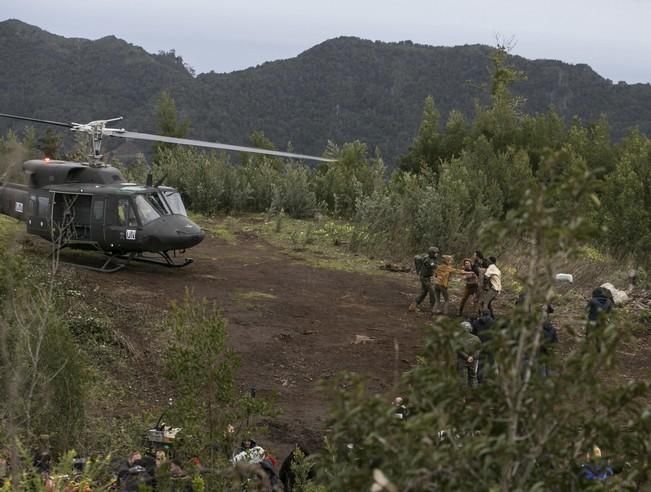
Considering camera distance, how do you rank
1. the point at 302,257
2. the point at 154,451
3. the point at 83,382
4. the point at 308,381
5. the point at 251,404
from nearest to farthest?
the point at 251,404, the point at 154,451, the point at 83,382, the point at 308,381, the point at 302,257

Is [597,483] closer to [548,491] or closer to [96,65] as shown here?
[548,491]

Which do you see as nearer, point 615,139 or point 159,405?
point 159,405

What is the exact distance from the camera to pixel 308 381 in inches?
401

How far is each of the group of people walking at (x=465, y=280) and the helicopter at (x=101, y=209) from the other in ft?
13.2

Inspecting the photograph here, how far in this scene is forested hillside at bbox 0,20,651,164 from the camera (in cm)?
9419

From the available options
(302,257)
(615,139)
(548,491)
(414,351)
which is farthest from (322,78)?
(548,491)

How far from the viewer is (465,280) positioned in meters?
12.9

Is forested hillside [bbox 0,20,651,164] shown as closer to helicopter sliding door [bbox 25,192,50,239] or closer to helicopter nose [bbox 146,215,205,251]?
helicopter sliding door [bbox 25,192,50,239]

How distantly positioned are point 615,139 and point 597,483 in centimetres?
8330

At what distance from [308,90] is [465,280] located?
9321cm

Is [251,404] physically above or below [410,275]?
above

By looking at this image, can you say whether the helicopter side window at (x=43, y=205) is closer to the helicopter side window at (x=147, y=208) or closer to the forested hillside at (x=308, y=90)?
the helicopter side window at (x=147, y=208)

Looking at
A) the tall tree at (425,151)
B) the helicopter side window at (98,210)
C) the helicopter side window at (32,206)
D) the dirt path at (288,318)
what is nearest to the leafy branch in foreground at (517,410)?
the dirt path at (288,318)

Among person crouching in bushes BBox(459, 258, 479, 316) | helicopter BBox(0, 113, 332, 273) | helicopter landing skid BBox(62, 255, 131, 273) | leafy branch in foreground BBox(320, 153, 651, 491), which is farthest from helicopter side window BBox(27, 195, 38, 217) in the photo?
leafy branch in foreground BBox(320, 153, 651, 491)
